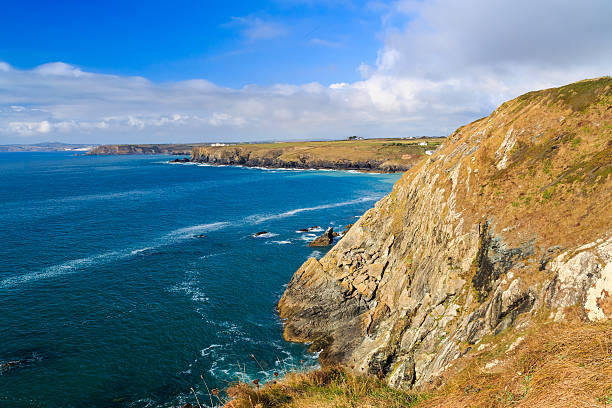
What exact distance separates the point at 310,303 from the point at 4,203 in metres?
104

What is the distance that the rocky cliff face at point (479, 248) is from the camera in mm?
14500

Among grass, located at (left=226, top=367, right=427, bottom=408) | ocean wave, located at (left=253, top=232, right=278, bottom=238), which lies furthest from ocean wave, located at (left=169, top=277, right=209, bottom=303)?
grass, located at (left=226, top=367, right=427, bottom=408)

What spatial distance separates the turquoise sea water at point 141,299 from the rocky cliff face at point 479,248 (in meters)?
6.86

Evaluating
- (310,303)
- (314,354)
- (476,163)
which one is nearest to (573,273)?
(476,163)

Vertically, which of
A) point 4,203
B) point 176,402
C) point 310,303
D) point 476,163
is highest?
point 476,163

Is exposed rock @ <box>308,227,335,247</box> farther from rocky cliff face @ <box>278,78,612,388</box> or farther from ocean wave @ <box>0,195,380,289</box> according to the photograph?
rocky cliff face @ <box>278,78,612,388</box>

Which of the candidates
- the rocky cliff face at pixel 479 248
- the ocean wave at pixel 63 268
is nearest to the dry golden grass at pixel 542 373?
the rocky cliff face at pixel 479 248

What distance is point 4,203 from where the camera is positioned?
9200cm

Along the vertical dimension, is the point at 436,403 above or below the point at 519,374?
below

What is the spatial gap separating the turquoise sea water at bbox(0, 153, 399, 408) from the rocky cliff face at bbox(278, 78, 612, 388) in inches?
270

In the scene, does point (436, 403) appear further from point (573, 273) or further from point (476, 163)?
point (476, 163)

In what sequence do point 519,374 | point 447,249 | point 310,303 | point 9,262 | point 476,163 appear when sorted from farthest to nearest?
point 9,262
point 310,303
point 476,163
point 447,249
point 519,374

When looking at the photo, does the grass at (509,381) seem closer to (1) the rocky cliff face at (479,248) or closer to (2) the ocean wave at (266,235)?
(1) the rocky cliff face at (479,248)

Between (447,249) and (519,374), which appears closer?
(519,374)
